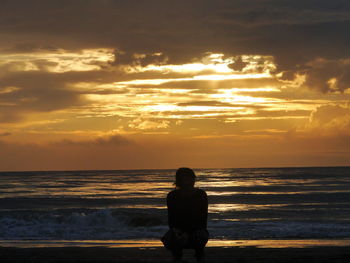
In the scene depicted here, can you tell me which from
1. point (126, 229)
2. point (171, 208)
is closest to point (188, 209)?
point (171, 208)

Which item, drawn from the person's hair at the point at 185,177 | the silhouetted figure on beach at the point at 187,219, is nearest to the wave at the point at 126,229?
the silhouetted figure on beach at the point at 187,219

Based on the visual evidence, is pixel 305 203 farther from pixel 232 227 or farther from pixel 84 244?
pixel 84 244

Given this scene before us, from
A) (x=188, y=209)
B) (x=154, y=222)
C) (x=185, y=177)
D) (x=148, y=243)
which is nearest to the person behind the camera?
(x=185, y=177)

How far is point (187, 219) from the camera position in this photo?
A: 356 inches

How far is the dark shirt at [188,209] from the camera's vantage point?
8977 millimetres

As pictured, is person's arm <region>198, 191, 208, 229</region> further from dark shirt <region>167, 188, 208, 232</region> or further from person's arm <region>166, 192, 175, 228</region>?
person's arm <region>166, 192, 175, 228</region>

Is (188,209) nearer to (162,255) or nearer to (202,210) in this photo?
(202,210)

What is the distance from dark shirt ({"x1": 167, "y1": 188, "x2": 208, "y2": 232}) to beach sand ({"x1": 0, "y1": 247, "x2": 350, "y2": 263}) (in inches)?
170

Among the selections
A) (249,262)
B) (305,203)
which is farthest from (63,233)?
(305,203)

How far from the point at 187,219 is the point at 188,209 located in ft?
0.60

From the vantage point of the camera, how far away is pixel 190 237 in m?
9.05

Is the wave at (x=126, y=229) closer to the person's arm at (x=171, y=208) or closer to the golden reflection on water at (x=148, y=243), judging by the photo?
the golden reflection on water at (x=148, y=243)

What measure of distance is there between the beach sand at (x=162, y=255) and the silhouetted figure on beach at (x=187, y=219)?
424 centimetres

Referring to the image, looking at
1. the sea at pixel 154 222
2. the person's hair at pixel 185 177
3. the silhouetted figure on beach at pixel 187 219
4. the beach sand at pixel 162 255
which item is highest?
the person's hair at pixel 185 177
